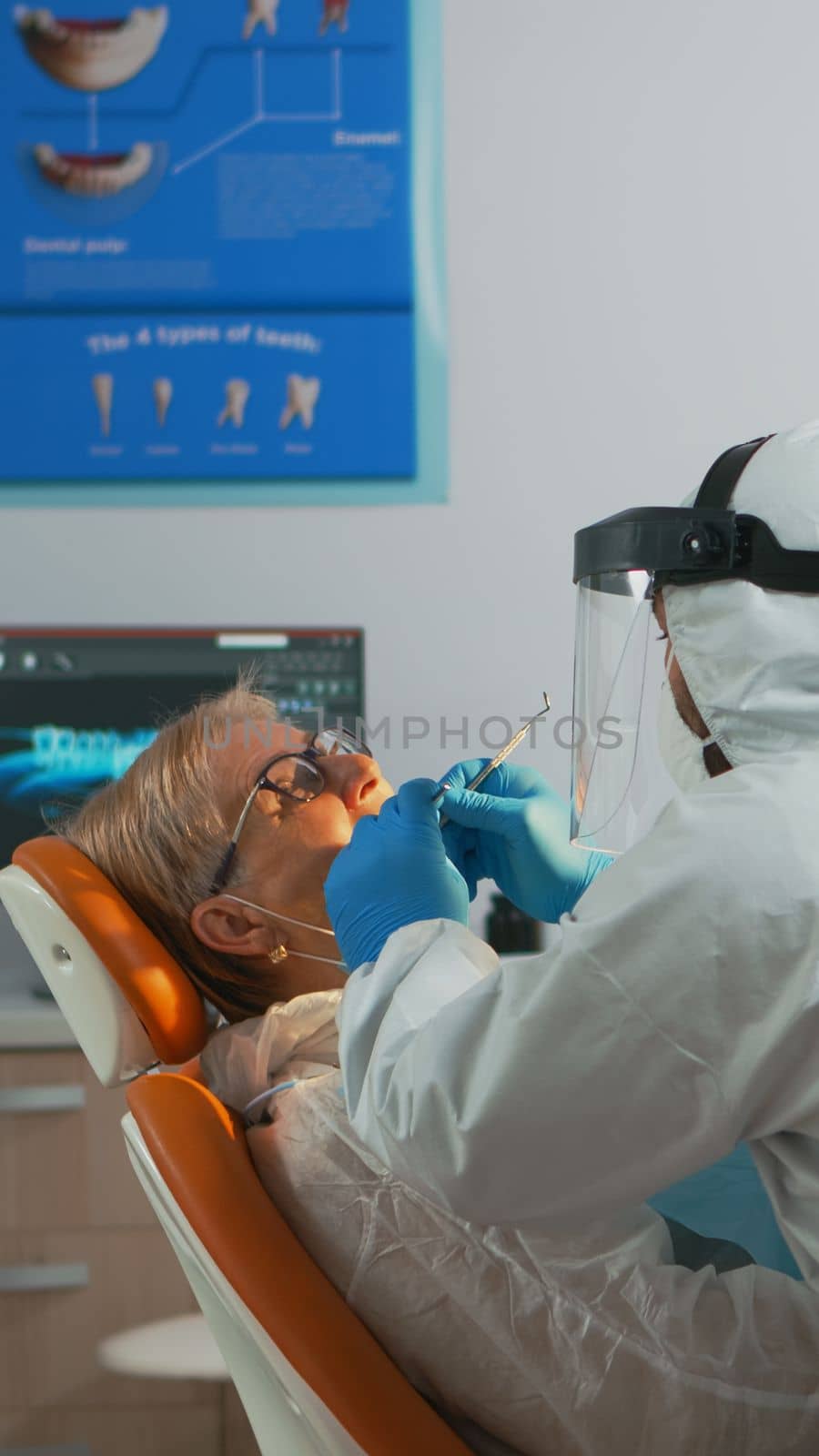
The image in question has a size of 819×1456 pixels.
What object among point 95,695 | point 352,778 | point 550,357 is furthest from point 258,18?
point 352,778

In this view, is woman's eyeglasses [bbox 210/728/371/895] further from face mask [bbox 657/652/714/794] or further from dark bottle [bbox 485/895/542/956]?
dark bottle [bbox 485/895/542/956]

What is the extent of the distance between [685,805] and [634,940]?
98 mm

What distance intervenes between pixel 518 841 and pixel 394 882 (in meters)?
0.31

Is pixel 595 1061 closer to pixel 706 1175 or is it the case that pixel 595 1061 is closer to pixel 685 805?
pixel 685 805

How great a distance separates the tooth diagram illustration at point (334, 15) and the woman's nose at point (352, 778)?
5.39 ft

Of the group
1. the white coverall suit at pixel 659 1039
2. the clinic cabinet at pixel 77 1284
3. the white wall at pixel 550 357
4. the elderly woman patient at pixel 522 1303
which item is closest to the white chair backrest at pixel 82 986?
the elderly woman patient at pixel 522 1303

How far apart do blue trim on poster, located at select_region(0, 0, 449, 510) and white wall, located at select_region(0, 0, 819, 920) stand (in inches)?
1.0

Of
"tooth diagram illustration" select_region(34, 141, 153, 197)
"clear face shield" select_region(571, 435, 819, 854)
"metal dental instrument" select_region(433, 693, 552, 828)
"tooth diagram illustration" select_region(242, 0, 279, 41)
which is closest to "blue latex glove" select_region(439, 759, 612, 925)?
"metal dental instrument" select_region(433, 693, 552, 828)

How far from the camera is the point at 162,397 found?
94.6 inches

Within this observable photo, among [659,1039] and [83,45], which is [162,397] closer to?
[83,45]

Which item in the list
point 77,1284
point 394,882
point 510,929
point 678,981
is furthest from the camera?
point 510,929

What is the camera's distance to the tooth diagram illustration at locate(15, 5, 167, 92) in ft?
7.80

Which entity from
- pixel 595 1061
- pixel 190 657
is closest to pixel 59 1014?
pixel 190 657

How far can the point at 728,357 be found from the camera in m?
2.47
